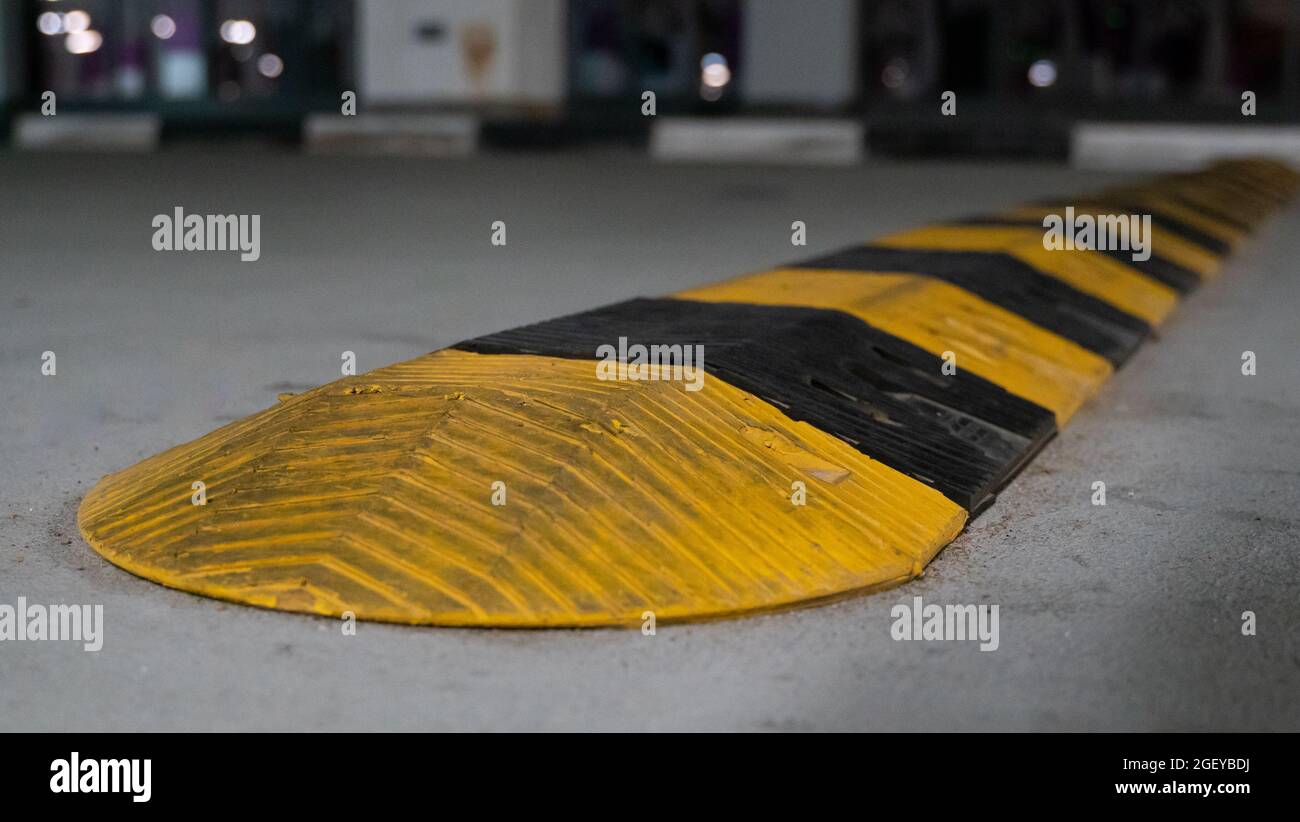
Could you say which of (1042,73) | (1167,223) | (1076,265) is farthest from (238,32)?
(1076,265)

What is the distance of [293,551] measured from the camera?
185 cm

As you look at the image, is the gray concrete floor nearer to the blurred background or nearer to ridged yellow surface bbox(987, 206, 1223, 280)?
ridged yellow surface bbox(987, 206, 1223, 280)

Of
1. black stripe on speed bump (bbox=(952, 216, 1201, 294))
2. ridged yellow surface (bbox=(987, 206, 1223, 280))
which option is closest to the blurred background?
ridged yellow surface (bbox=(987, 206, 1223, 280))

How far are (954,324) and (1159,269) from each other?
1920 millimetres

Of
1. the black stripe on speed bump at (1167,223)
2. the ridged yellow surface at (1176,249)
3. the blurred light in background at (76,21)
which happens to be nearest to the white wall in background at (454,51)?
the blurred light in background at (76,21)

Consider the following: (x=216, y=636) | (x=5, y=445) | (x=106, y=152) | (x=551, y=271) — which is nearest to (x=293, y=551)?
(x=216, y=636)

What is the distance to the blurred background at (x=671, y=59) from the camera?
15992 mm

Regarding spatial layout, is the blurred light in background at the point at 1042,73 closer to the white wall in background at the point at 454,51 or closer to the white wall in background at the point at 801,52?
the white wall in background at the point at 801,52

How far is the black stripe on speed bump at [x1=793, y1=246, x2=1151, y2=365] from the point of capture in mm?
3633

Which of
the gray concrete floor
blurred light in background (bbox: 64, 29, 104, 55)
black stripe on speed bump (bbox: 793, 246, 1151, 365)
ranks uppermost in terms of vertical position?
blurred light in background (bbox: 64, 29, 104, 55)

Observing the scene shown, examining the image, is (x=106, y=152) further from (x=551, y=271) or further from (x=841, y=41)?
(x=551, y=271)

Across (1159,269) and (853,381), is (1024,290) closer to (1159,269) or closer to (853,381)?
(1159,269)

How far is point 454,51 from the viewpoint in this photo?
16.2m

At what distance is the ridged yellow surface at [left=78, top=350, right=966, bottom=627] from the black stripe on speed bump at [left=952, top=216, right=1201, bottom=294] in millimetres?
2816
